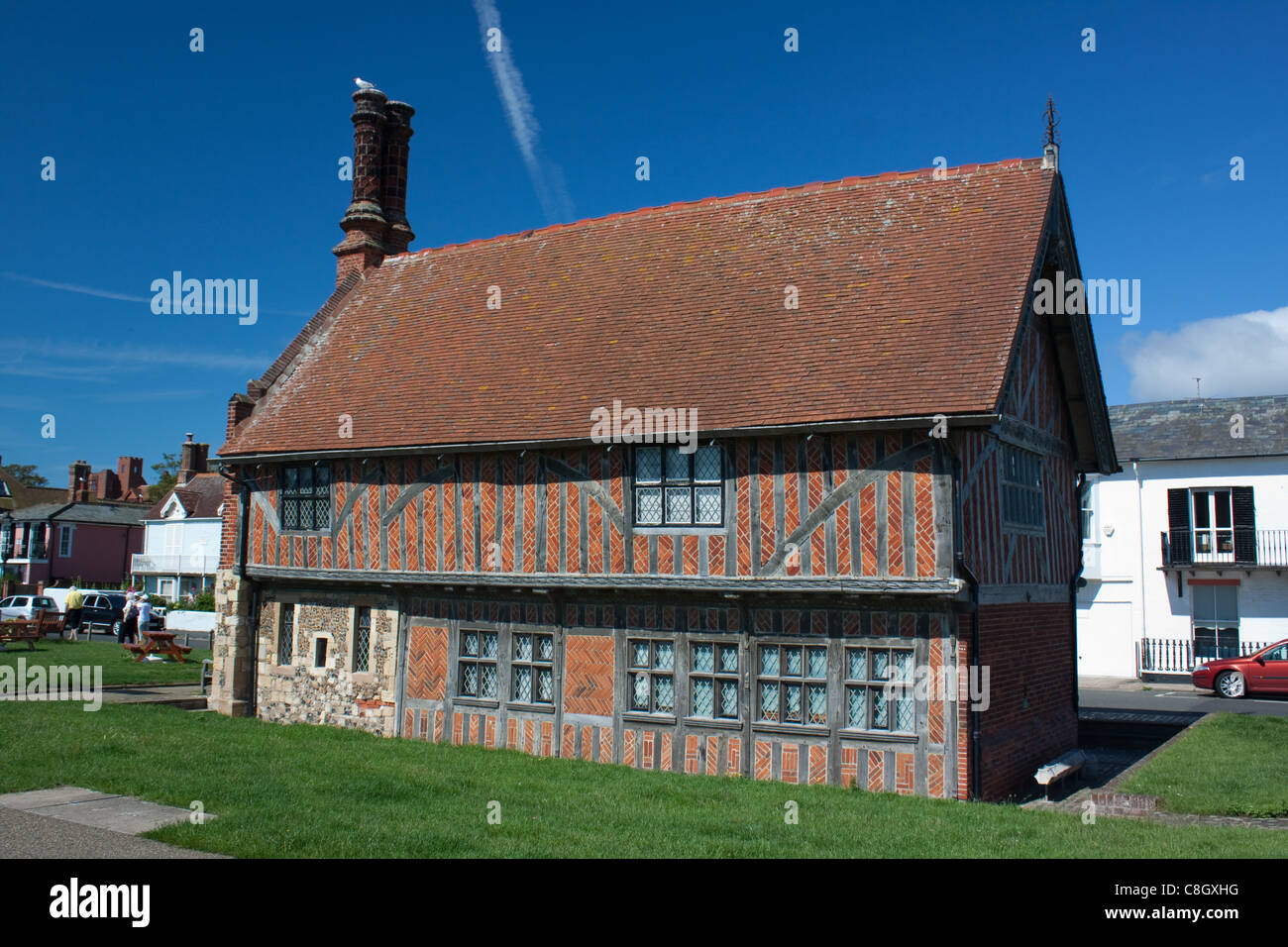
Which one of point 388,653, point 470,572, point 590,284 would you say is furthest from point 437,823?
point 590,284

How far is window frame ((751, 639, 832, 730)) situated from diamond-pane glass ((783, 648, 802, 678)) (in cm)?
1

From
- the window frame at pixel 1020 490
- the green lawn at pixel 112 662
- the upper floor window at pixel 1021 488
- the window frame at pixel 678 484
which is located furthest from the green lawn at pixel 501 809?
the green lawn at pixel 112 662

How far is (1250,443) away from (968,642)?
22008mm

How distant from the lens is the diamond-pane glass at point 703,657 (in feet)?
43.2

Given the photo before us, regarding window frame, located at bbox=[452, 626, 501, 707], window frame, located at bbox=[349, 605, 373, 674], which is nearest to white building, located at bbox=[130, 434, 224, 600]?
window frame, located at bbox=[349, 605, 373, 674]

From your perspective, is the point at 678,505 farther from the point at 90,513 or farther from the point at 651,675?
the point at 90,513

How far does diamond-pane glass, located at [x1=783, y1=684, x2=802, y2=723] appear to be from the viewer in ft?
41.1

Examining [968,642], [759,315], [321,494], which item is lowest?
[968,642]

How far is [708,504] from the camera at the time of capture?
1315 centimetres

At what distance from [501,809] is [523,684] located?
14.9 feet

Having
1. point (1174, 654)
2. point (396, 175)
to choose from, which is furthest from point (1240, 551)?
point (396, 175)
